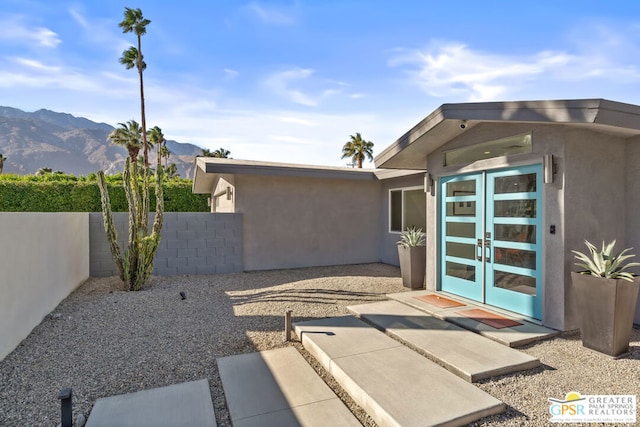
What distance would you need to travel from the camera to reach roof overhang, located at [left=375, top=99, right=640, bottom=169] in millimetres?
4043

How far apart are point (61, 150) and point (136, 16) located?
148 metres

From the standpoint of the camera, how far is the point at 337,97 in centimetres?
1122

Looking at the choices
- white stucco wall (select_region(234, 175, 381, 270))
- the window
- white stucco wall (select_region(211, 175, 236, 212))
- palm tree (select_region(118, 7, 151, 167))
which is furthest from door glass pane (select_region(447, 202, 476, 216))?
palm tree (select_region(118, 7, 151, 167))

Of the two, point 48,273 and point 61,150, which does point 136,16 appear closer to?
point 48,273

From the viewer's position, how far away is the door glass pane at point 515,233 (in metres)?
4.99

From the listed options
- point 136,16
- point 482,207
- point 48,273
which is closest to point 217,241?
point 48,273

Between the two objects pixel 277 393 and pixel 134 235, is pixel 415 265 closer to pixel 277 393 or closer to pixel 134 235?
pixel 277 393

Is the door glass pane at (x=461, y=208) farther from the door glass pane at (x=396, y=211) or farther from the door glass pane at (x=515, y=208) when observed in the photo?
the door glass pane at (x=396, y=211)

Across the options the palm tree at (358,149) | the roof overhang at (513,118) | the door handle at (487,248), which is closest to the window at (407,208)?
the roof overhang at (513,118)

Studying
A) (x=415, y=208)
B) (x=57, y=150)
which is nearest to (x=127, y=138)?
(x=415, y=208)

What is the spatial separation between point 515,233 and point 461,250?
1193mm

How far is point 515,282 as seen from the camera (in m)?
5.26

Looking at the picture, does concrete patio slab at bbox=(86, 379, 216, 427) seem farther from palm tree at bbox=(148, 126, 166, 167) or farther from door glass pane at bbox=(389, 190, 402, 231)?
palm tree at bbox=(148, 126, 166, 167)

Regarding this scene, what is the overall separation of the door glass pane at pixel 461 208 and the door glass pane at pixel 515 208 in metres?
0.49
